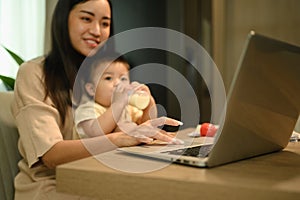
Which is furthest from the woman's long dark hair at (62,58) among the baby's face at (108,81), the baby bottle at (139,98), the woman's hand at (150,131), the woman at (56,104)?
the woman's hand at (150,131)

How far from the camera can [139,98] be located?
1147 millimetres

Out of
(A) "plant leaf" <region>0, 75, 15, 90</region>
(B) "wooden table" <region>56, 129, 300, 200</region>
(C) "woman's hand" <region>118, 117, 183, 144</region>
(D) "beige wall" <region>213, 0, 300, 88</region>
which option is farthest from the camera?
(D) "beige wall" <region>213, 0, 300, 88</region>

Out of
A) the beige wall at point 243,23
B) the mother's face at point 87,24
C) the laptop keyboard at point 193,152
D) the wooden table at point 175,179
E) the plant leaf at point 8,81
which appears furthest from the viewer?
the beige wall at point 243,23

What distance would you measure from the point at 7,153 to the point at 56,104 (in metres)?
0.25

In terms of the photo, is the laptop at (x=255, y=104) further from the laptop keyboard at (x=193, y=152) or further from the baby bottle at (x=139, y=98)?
the baby bottle at (x=139, y=98)

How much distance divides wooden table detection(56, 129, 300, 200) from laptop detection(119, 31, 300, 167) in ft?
0.08

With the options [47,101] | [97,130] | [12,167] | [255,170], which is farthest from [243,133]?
[12,167]

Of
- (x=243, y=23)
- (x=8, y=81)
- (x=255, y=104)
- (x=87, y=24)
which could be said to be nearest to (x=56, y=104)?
(x=87, y=24)

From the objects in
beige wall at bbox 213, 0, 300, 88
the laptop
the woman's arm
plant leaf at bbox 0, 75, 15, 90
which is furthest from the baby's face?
beige wall at bbox 213, 0, 300, 88

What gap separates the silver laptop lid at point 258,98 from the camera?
575 mm

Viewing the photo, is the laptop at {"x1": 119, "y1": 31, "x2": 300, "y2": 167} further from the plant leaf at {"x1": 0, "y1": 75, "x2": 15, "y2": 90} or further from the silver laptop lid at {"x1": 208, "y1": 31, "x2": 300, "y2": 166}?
the plant leaf at {"x1": 0, "y1": 75, "x2": 15, "y2": 90}

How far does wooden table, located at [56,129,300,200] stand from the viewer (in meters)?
0.51

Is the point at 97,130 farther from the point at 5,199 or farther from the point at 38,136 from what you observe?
the point at 5,199

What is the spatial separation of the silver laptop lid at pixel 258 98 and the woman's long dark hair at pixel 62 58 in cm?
65
